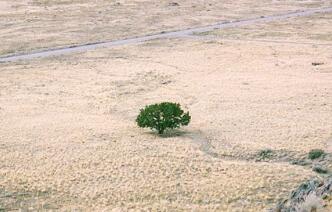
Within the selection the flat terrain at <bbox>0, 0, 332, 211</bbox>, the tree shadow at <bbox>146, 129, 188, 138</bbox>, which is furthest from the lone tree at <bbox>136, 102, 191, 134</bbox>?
the flat terrain at <bbox>0, 0, 332, 211</bbox>

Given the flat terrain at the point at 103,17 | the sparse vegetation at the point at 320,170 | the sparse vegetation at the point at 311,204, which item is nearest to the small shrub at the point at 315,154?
the sparse vegetation at the point at 320,170

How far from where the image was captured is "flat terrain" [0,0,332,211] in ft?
76.5

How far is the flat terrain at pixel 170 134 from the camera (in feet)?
76.5

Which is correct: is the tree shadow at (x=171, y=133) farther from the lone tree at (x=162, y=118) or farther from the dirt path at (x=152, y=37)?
the dirt path at (x=152, y=37)

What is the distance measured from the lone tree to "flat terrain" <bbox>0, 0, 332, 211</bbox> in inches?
20.5

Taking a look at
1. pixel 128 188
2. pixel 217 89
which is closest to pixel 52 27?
pixel 217 89

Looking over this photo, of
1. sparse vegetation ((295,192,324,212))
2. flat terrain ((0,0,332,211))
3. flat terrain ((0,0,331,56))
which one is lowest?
flat terrain ((0,0,331,56))

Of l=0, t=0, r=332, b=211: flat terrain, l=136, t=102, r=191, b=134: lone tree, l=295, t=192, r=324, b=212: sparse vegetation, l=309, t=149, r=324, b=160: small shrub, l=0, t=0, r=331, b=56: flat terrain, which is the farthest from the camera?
l=0, t=0, r=331, b=56: flat terrain

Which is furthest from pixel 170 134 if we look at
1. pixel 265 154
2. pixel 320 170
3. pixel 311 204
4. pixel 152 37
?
pixel 152 37

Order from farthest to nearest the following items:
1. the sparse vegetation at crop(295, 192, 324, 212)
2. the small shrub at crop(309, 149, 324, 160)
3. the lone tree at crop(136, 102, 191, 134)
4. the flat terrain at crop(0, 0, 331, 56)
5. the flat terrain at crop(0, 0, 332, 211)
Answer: the flat terrain at crop(0, 0, 331, 56)
the lone tree at crop(136, 102, 191, 134)
the small shrub at crop(309, 149, 324, 160)
the flat terrain at crop(0, 0, 332, 211)
the sparse vegetation at crop(295, 192, 324, 212)

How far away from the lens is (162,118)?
30.0m

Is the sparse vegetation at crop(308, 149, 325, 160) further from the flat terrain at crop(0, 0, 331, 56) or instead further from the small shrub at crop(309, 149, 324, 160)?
the flat terrain at crop(0, 0, 331, 56)

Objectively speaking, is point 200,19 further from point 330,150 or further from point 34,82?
point 330,150

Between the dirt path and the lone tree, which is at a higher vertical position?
the lone tree
